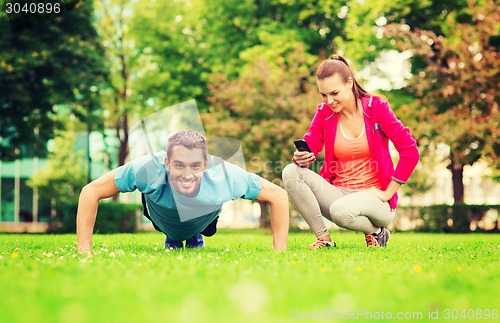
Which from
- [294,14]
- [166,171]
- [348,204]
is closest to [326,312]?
[166,171]

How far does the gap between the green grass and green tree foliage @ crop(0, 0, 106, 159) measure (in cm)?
1715

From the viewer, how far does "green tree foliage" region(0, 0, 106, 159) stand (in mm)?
21531

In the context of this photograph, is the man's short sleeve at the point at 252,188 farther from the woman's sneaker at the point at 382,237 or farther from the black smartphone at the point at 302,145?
the woman's sneaker at the point at 382,237

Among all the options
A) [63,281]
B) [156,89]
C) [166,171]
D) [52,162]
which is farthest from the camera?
[52,162]

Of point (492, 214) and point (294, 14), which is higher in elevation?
point (294, 14)

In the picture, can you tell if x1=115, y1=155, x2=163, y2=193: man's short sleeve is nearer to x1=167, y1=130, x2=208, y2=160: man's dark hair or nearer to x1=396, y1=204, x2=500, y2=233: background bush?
x1=167, y1=130, x2=208, y2=160: man's dark hair

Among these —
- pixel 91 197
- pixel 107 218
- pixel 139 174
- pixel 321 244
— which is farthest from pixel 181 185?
pixel 107 218

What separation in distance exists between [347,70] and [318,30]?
22.7 metres

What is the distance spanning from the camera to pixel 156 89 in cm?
3147

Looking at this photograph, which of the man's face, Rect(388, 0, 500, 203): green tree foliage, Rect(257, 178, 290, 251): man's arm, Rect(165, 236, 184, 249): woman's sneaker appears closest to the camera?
the man's face

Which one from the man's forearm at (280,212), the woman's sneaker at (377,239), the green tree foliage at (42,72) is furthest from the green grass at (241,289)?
the green tree foliage at (42,72)

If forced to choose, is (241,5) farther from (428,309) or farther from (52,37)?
(428,309)

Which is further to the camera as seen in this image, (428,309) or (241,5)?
(241,5)

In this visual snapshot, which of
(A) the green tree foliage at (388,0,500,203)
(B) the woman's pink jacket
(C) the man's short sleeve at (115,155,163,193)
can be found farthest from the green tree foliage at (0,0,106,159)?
(C) the man's short sleeve at (115,155,163,193)
